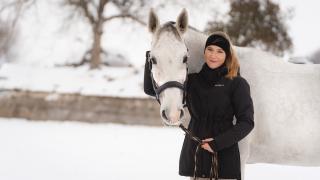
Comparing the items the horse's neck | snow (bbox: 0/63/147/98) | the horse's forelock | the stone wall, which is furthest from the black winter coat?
snow (bbox: 0/63/147/98)

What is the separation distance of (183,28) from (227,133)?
28.1 inches

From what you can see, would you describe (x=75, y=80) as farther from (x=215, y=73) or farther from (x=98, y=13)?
(x=215, y=73)

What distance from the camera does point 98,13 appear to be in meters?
13.6

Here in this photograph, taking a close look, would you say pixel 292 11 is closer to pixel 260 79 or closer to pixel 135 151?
pixel 135 151

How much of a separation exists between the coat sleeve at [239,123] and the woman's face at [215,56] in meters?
0.17

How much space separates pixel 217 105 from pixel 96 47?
11653 millimetres

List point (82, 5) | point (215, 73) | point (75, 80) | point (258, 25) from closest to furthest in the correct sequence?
point (215, 73) → point (75, 80) → point (82, 5) → point (258, 25)

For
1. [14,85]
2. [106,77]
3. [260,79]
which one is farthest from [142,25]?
[260,79]

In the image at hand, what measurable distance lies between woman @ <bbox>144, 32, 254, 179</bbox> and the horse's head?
3.9 inches

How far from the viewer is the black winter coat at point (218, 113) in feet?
7.09

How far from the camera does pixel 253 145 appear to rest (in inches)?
112

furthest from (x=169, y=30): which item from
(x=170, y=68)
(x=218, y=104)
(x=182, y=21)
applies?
(x=218, y=104)

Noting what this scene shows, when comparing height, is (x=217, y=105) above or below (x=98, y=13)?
below

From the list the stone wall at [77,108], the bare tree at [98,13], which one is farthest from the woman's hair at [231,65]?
the bare tree at [98,13]
